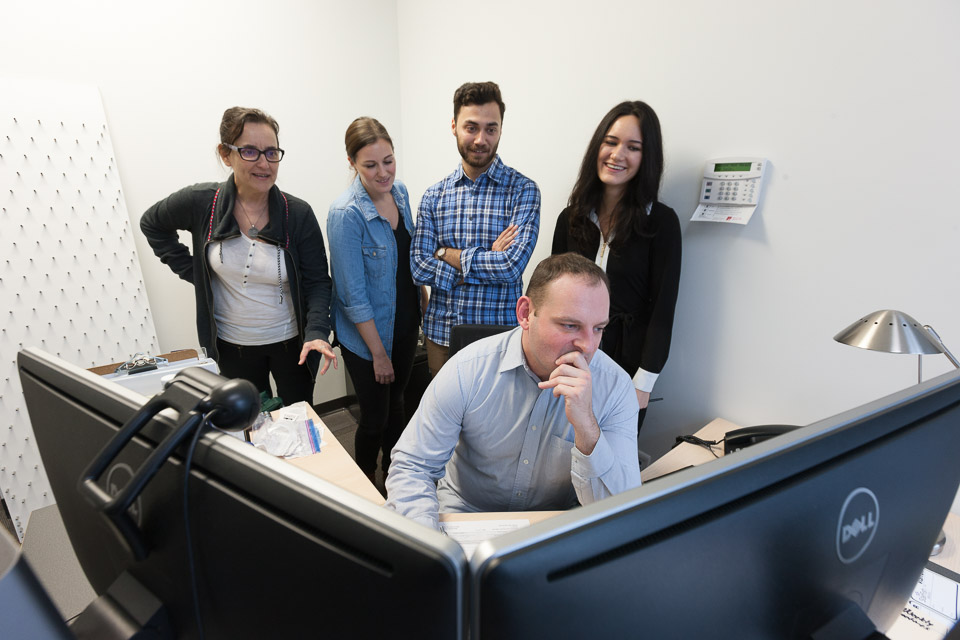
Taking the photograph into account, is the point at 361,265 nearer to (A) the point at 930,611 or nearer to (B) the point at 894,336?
(B) the point at 894,336

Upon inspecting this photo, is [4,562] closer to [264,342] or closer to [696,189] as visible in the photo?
[264,342]

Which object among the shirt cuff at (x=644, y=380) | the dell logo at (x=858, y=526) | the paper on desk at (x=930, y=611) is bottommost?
the paper on desk at (x=930, y=611)

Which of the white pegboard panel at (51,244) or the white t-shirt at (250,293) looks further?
the white pegboard panel at (51,244)

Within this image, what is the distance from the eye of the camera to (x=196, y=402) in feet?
1.47

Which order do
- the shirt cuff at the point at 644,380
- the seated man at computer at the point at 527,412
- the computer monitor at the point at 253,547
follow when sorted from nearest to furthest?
the computer monitor at the point at 253,547
the seated man at computer at the point at 527,412
the shirt cuff at the point at 644,380

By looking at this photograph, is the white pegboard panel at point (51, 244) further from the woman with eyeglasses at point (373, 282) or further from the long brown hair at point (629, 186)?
the long brown hair at point (629, 186)

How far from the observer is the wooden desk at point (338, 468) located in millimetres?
1261

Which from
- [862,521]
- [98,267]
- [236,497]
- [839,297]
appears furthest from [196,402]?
[98,267]

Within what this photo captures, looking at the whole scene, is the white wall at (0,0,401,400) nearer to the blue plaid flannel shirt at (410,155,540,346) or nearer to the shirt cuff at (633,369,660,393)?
the blue plaid flannel shirt at (410,155,540,346)

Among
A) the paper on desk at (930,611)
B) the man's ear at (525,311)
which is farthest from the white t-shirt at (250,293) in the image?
the paper on desk at (930,611)

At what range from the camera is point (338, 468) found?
1334 mm

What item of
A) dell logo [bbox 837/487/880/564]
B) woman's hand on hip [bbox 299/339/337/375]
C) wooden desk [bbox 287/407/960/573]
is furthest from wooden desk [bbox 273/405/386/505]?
dell logo [bbox 837/487/880/564]

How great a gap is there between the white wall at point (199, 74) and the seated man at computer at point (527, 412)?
2177mm

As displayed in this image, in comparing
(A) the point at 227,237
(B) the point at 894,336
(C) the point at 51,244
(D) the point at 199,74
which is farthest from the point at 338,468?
(D) the point at 199,74
